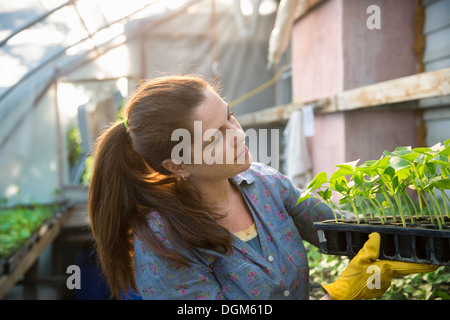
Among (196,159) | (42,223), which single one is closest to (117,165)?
(196,159)

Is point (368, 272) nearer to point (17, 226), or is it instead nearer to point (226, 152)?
point (226, 152)

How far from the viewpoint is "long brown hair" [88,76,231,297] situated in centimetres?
140

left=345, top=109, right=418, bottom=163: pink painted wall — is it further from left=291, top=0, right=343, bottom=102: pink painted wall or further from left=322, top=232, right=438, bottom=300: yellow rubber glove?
left=322, top=232, right=438, bottom=300: yellow rubber glove

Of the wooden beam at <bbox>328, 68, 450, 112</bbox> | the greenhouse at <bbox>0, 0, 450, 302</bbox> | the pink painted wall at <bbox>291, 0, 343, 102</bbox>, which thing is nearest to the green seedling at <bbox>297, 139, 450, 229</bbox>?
the greenhouse at <bbox>0, 0, 450, 302</bbox>

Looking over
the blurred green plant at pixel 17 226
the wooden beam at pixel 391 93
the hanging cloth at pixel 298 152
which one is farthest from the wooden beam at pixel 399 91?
the blurred green plant at pixel 17 226

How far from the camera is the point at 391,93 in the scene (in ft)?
7.99

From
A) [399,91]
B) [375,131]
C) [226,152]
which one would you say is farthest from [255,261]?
[375,131]

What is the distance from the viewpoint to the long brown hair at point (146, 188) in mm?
1401

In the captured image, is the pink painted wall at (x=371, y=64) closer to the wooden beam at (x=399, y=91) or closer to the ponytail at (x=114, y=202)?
the wooden beam at (x=399, y=91)

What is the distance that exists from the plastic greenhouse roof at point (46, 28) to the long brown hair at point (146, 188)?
2215 mm

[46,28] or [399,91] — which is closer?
[399,91]

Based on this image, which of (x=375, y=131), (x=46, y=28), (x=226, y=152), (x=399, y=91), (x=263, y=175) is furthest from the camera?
(x=46, y=28)

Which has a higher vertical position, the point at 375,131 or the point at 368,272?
the point at 375,131

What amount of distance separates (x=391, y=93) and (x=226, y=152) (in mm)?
1463
